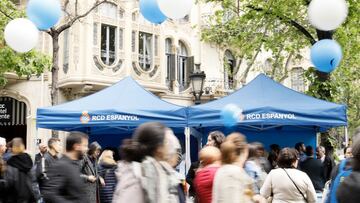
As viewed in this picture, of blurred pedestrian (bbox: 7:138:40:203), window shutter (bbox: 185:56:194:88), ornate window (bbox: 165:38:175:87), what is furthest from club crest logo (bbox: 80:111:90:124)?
window shutter (bbox: 185:56:194:88)

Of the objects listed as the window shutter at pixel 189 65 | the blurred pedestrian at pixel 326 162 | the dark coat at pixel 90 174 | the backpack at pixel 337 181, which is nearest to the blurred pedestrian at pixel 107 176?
the dark coat at pixel 90 174

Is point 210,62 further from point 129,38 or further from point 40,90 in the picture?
point 40,90

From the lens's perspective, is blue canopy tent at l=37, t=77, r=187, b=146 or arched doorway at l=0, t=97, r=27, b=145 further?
arched doorway at l=0, t=97, r=27, b=145

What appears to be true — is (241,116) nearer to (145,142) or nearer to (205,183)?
(205,183)

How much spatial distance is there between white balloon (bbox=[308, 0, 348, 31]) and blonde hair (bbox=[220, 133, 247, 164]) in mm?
4733

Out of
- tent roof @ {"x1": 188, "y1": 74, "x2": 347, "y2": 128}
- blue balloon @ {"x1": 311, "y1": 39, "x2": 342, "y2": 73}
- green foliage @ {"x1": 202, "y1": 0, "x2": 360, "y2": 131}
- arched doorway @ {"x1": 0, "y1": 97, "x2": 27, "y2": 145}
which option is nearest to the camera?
blue balloon @ {"x1": 311, "y1": 39, "x2": 342, "y2": 73}

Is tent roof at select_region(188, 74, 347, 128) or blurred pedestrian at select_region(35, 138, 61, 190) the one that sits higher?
tent roof at select_region(188, 74, 347, 128)

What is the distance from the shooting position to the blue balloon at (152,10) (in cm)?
984

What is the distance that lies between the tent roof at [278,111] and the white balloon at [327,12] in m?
2.40

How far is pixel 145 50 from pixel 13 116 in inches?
264

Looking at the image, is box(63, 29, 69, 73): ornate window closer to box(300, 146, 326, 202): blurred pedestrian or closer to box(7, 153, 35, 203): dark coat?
box(300, 146, 326, 202): blurred pedestrian

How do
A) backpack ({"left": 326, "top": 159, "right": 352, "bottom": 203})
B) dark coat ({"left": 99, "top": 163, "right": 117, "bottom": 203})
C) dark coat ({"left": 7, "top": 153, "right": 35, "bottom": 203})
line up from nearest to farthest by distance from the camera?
backpack ({"left": 326, "top": 159, "right": 352, "bottom": 203}) < dark coat ({"left": 7, "top": 153, "right": 35, "bottom": 203}) < dark coat ({"left": 99, "top": 163, "right": 117, "bottom": 203})

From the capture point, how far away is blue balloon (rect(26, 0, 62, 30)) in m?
9.66

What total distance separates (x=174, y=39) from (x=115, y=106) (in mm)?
15884
